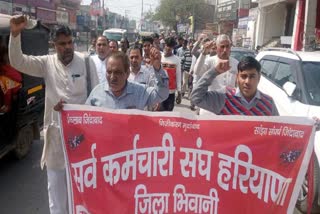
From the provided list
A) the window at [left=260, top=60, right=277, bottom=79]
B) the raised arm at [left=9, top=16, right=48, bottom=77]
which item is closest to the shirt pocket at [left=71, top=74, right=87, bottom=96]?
the raised arm at [left=9, top=16, right=48, bottom=77]

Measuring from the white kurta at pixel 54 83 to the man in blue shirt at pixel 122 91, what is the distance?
370 millimetres

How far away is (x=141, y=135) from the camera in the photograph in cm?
302

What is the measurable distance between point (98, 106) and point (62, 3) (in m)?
60.0

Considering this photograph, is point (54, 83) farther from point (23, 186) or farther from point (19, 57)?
point (23, 186)

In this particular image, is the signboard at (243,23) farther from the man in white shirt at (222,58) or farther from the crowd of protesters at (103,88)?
the crowd of protesters at (103,88)

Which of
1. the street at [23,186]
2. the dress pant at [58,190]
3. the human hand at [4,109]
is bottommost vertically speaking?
the street at [23,186]

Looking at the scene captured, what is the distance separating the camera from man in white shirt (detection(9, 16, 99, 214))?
3.49 meters

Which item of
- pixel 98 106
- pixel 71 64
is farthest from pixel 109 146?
pixel 71 64

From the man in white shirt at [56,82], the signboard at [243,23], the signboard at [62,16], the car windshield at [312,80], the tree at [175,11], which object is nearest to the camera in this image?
the man in white shirt at [56,82]

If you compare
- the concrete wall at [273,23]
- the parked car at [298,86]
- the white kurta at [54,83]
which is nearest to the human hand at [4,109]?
the white kurta at [54,83]

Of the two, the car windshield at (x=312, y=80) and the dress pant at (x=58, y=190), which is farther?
the car windshield at (x=312, y=80)

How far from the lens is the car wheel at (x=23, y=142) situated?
611 centimetres

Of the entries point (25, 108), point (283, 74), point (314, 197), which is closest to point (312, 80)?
point (283, 74)

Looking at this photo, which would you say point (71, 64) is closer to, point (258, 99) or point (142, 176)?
point (142, 176)
